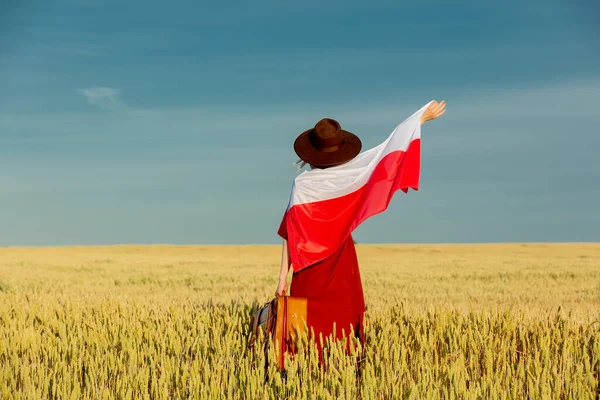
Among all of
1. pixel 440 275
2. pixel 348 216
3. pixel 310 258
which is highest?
pixel 348 216

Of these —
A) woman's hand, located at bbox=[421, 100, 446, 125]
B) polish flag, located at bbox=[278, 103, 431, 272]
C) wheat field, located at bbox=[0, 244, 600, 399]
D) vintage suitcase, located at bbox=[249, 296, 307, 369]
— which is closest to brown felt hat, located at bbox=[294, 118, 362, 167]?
polish flag, located at bbox=[278, 103, 431, 272]

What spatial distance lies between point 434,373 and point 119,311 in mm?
5244

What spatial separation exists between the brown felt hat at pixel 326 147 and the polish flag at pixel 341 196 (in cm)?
11

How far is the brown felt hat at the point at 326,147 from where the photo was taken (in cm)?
579

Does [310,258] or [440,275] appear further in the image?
[440,275]

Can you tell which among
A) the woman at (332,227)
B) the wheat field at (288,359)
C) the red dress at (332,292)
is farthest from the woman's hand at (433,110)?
the wheat field at (288,359)

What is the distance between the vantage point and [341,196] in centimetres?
580

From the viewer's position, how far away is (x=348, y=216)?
18.9 ft

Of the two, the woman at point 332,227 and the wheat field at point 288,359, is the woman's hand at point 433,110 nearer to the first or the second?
the woman at point 332,227

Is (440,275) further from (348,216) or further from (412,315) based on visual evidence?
(348,216)

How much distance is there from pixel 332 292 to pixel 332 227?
2.05 ft

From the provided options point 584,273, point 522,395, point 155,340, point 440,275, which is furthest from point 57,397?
point 584,273

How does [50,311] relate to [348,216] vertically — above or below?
below

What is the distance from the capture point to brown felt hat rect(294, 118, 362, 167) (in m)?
5.79
